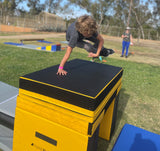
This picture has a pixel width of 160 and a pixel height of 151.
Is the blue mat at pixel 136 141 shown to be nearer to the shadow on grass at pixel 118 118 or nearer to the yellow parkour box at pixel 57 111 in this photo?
the shadow on grass at pixel 118 118

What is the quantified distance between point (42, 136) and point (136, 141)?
1.39 meters

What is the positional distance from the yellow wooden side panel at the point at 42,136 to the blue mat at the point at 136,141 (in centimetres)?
85

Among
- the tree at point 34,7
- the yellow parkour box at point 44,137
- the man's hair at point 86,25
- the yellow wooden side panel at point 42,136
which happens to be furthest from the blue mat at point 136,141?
the tree at point 34,7

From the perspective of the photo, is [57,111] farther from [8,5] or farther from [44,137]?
[8,5]

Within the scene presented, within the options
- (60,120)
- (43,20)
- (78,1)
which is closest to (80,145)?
(60,120)

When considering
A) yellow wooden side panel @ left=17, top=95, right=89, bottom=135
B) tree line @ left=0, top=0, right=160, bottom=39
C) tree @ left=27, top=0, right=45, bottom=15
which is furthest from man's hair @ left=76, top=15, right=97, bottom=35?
tree @ left=27, top=0, right=45, bottom=15

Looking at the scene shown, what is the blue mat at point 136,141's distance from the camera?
7.40ft

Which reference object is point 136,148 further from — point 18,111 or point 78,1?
point 78,1

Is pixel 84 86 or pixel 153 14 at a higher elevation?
pixel 153 14

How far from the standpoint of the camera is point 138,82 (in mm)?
5406

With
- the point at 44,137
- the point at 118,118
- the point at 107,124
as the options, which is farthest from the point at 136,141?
the point at 44,137

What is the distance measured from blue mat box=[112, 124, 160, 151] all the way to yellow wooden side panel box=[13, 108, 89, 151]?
847 mm

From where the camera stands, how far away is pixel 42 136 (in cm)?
179

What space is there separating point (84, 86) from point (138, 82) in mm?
3998
